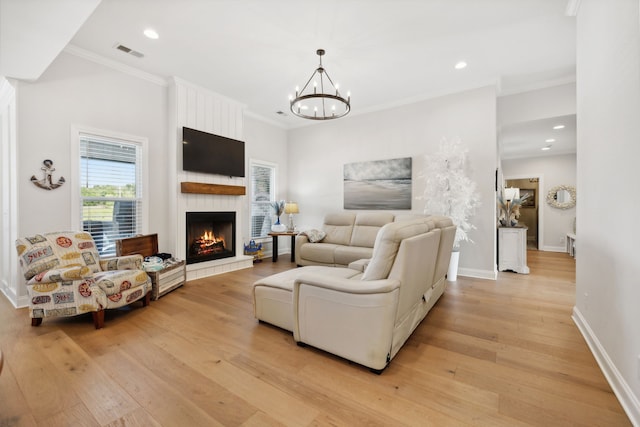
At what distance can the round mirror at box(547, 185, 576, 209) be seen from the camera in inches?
281

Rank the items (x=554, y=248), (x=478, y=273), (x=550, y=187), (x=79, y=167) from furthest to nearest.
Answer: (x=550, y=187) < (x=554, y=248) < (x=478, y=273) < (x=79, y=167)

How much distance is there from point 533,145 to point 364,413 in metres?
7.45

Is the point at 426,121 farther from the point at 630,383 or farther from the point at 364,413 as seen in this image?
the point at 364,413

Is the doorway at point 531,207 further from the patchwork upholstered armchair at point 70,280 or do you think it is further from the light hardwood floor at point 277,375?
the patchwork upholstered armchair at point 70,280

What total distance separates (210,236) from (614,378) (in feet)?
16.3

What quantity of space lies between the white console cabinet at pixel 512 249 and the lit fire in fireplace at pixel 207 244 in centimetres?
507

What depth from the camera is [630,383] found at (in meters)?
1.51

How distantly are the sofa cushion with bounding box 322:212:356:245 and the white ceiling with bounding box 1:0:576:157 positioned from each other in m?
2.36

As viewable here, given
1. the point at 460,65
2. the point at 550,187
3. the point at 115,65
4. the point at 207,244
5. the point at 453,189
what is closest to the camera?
the point at 115,65

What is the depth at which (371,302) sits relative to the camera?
1.81 m

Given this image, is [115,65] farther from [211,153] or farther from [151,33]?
[211,153]

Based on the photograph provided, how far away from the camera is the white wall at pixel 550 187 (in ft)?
23.6

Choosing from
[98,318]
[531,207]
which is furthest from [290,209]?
[531,207]

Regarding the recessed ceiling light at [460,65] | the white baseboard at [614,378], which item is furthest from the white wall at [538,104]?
the white baseboard at [614,378]
